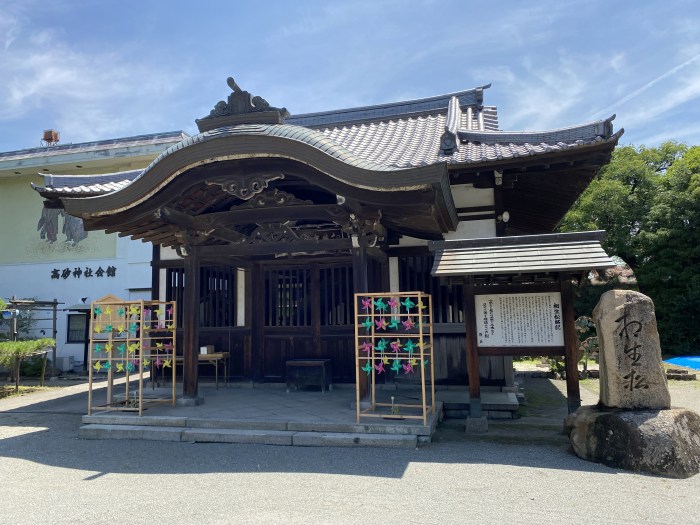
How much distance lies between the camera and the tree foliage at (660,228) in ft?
60.3

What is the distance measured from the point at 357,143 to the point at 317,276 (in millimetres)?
3327

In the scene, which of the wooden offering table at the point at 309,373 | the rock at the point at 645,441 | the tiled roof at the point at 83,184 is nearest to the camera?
the rock at the point at 645,441

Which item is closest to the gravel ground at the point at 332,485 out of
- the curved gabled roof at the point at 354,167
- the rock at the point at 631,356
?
the rock at the point at 631,356

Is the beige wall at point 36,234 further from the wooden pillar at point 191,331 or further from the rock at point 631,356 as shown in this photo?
the rock at point 631,356

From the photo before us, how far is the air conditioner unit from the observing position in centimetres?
1609

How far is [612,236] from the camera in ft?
65.2

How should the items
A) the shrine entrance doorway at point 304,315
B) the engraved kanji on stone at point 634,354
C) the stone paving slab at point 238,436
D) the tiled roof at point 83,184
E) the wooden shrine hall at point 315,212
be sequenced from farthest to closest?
the shrine entrance doorway at point 304,315 < the tiled roof at point 83,184 < the wooden shrine hall at point 315,212 < the stone paving slab at point 238,436 < the engraved kanji on stone at point 634,354

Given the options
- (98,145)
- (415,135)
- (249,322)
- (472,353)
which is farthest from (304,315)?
(98,145)

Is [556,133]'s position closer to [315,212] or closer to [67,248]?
[315,212]

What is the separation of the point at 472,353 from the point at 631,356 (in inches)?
75.5

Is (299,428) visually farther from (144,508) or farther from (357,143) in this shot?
(357,143)

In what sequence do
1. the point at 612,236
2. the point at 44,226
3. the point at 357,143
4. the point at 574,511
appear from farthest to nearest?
the point at 612,236, the point at 44,226, the point at 357,143, the point at 574,511

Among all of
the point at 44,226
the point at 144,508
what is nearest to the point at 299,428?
the point at 144,508

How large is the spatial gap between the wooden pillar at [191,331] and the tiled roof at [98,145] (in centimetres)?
1139
